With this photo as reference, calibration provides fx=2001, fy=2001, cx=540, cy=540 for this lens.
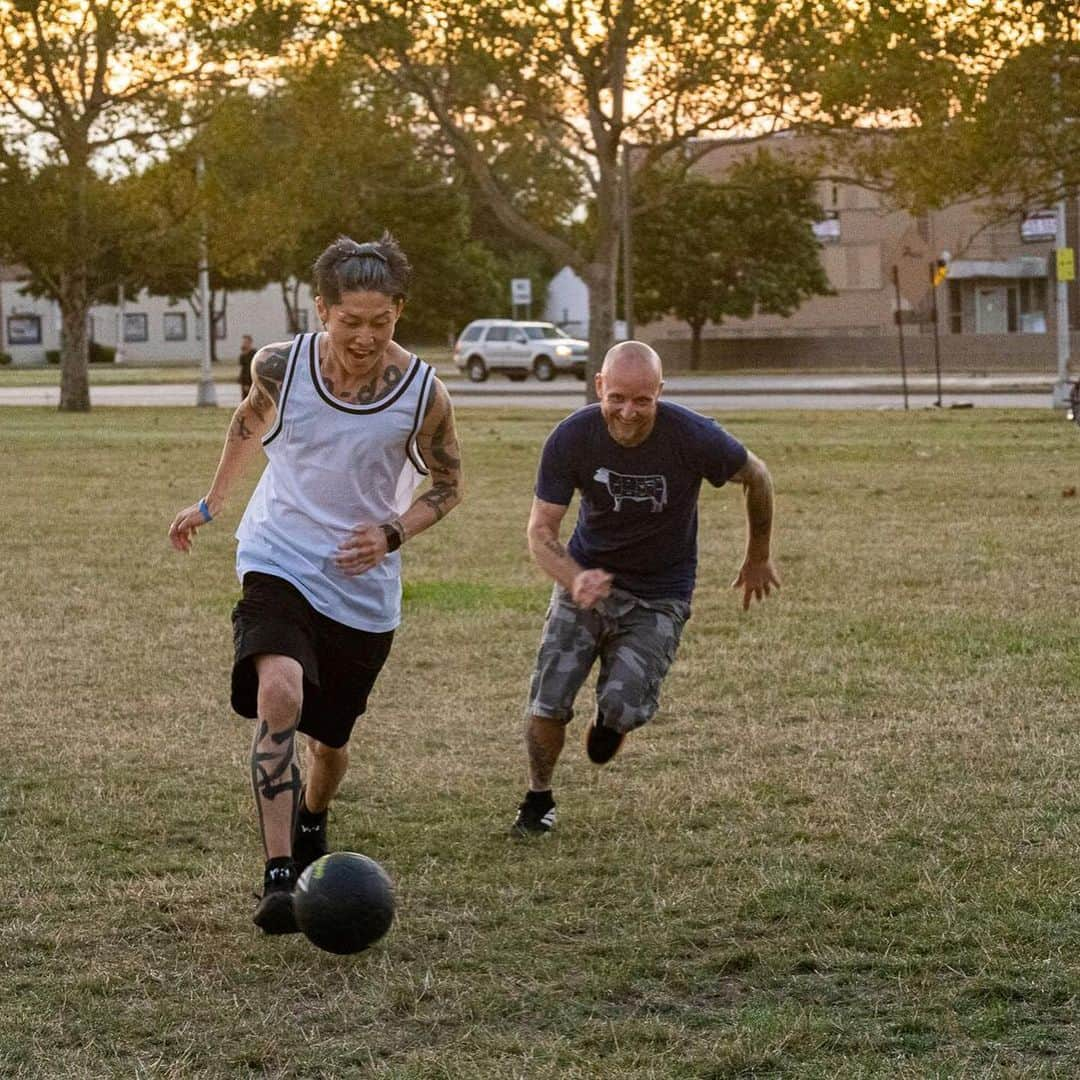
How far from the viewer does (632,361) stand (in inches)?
243

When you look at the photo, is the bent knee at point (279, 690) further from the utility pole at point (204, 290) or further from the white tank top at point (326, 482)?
the utility pole at point (204, 290)

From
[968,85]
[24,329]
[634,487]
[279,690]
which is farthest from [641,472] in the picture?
[24,329]

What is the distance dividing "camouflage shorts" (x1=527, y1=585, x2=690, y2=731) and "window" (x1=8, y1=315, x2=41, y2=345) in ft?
350

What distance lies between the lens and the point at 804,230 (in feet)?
221

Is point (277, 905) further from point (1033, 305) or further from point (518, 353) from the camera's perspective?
point (1033, 305)

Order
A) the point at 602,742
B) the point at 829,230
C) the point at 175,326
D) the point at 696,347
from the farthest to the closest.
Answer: the point at 175,326
the point at 829,230
the point at 696,347
the point at 602,742

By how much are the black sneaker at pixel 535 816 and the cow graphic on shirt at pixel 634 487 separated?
3.50ft

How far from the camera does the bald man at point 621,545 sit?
20.6ft

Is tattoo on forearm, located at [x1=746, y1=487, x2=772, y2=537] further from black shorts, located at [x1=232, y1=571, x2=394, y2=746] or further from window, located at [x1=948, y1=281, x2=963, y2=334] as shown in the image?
window, located at [x1=948, y1=281, x2=963, y2=334]

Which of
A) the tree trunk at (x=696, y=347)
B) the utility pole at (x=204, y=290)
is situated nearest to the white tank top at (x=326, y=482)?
the utility pole at (x=204, y=290)

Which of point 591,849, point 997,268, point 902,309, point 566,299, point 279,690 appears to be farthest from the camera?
point 566,299

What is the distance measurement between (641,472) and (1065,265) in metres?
29.7

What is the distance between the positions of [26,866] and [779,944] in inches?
96.5

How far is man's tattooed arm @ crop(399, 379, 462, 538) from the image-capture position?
229 inches
